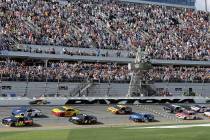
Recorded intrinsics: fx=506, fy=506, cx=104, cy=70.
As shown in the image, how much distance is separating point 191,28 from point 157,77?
2165 cm

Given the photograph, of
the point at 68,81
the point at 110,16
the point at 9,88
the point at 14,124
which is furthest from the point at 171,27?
the point at 14,124

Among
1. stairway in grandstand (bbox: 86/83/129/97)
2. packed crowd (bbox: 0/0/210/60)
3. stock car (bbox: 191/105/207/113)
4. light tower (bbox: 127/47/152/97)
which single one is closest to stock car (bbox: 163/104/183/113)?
stock car (bbox: 191/105/207/113)

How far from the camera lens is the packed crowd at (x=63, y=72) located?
2100 inches

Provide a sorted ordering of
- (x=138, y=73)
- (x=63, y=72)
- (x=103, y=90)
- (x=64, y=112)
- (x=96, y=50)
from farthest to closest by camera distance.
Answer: (x=96, y=50), (x=138, y=73), (x=103, y=90), (x=63, y=72), (x=64, y=112)

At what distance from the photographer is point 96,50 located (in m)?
65.6

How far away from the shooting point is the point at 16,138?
32.0m

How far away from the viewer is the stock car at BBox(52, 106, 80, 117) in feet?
157

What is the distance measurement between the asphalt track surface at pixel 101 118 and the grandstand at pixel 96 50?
3.46m

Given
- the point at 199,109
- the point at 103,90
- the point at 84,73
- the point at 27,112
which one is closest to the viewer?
the point at 27,112

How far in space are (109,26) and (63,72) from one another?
664 inches

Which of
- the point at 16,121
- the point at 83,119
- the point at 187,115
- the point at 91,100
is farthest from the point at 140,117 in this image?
the point at 16,121

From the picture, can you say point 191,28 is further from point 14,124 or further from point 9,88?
point 14,124

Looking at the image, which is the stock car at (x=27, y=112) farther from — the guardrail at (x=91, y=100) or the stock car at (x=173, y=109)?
the stock car at (x=173, y=109)

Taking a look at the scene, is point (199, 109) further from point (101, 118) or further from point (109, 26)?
point (109, 26)
